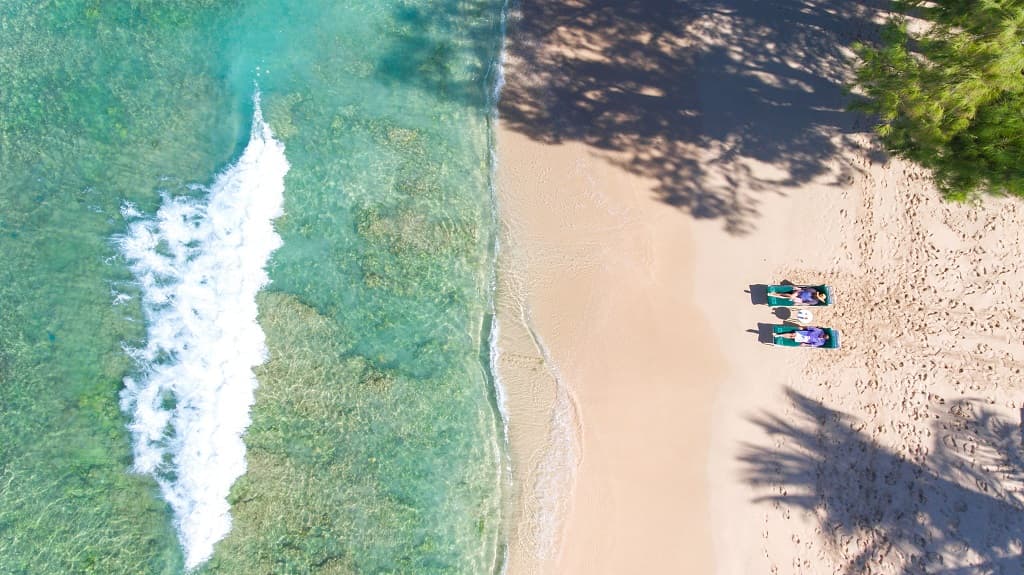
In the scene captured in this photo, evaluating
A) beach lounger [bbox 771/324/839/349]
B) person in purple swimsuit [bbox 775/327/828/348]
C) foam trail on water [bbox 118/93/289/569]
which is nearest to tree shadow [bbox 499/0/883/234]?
beach lounger [bbox 771/324/839/349]

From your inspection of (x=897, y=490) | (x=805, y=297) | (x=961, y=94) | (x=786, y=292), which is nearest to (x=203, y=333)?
(x=786, y=292)

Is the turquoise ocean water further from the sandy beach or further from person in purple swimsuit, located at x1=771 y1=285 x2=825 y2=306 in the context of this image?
person in purple swimsuit, located at x1=771 y1=285 x2=825 y2=306

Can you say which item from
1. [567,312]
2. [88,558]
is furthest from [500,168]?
[88,558]

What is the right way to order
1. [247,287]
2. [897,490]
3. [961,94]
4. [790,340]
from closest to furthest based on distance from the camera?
[961,94] < [897,490] < [790,340] < [247,287]

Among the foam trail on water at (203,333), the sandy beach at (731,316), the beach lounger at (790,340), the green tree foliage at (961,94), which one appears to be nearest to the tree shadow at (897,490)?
the sandy beach at (731,316)

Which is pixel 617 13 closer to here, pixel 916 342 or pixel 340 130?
pixel 340 130

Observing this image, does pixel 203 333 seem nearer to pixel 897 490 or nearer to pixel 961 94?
pixel 897 490

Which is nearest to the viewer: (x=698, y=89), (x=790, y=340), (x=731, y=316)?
(x=790, y=340)
